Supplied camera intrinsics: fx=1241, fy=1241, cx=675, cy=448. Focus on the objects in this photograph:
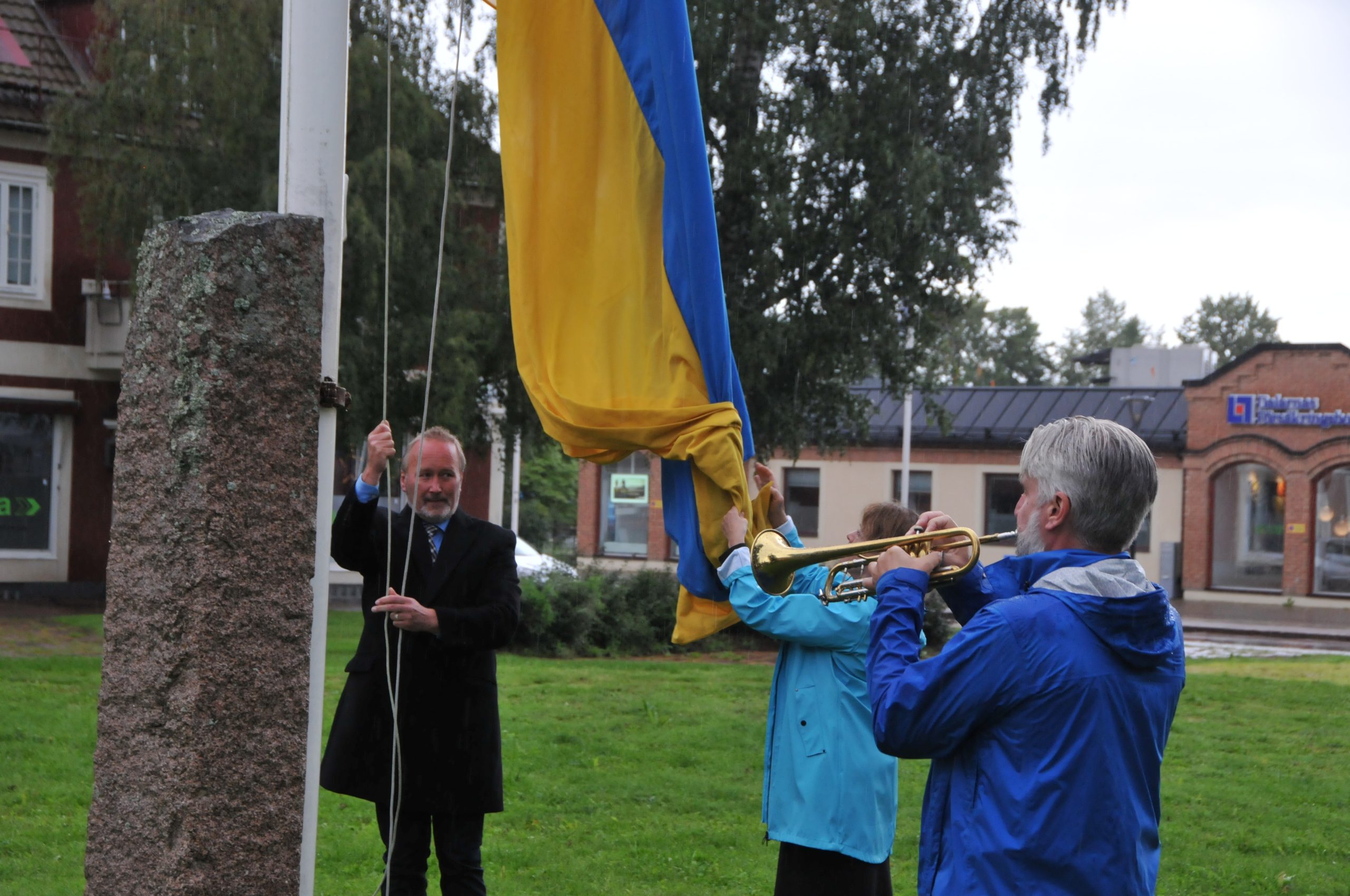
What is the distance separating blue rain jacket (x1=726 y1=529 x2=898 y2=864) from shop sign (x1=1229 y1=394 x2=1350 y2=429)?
97.5 feet

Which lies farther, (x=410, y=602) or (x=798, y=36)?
(x=798, y=36)

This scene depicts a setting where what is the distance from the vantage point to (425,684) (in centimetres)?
429

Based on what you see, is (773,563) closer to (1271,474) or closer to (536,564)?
(536,564)

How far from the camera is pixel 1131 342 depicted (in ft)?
306

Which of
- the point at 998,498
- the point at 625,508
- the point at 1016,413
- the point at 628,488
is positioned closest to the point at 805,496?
the point at 628,488

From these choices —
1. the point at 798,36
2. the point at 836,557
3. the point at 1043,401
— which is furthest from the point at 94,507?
the point at 1043,401

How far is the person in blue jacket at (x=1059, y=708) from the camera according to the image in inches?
94.7

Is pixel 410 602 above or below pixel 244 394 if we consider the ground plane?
below

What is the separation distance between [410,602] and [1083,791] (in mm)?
2301

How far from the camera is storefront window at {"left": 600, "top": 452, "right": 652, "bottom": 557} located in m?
37.3

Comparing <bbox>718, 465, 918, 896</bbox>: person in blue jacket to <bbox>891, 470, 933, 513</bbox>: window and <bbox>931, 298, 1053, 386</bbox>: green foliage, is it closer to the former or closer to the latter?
<bbox>891, 470, 933, 513</bbox>: window

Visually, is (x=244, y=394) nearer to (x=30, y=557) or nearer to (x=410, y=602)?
(x=410, y=602)

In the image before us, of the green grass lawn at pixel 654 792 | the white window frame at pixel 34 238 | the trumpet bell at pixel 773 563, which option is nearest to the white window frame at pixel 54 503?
the white window frame at pixel 34 238

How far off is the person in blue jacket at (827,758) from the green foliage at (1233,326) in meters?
83.4
